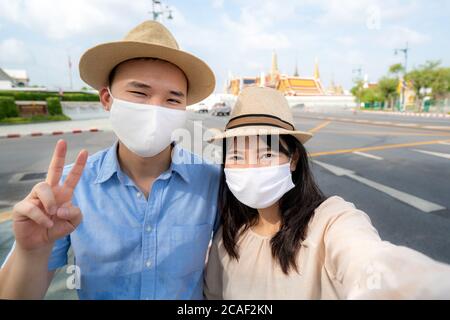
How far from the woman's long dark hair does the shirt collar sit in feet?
0.69

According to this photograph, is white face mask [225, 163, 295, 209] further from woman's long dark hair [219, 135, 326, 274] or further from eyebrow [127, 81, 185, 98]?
eyebrow [127, 81, 185, 98]

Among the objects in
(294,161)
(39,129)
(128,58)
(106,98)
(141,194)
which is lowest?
(39,129)

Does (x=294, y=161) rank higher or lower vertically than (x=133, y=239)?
higher

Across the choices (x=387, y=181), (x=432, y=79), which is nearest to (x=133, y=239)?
(x=387, y=181)

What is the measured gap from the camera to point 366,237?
39.0 inches

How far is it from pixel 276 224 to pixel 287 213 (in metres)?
0.08

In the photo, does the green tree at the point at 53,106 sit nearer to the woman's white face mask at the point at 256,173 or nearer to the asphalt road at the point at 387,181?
the asphalt road at the point at 387,181

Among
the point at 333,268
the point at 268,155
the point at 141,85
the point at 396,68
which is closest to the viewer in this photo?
the point at 333,268

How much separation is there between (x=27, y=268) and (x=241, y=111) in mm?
1055

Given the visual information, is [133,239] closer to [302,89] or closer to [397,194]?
[397,194]

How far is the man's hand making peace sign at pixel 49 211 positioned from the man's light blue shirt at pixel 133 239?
0.19 meters

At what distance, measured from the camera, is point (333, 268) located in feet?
3.55

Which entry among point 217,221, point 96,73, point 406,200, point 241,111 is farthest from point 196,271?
point 406,200

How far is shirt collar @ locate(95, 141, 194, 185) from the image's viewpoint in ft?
4.08
